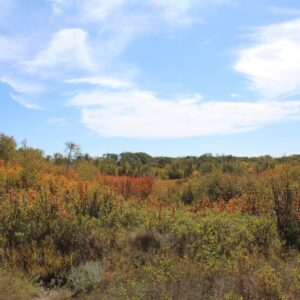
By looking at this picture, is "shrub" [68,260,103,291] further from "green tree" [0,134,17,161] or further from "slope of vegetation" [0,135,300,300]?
"green tree" [0,134,17,161]

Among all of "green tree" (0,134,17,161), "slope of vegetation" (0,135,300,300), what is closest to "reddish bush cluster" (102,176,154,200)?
"slope of vegetation" (0,135,300,300)

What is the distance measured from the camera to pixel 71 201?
38.2 ft

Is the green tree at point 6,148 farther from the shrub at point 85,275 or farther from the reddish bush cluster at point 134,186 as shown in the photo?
the shrub at point 85,275

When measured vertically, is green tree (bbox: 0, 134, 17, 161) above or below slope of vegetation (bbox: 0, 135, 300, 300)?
above

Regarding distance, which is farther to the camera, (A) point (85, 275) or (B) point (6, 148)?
(B) point (6, 148)

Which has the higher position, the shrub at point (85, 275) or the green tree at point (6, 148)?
the green tree at point (6, 148)

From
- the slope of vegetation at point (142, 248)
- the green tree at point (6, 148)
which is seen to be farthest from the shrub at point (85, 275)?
the green tree at point (6, 148)

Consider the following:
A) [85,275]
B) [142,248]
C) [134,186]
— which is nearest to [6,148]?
[134,186]

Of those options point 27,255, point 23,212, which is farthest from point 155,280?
point 23,212

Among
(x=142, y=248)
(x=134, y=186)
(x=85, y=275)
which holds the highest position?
(x=134, y=186)

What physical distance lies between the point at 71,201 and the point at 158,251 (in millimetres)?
4036

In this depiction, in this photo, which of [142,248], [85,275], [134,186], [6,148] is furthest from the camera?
[6,148]

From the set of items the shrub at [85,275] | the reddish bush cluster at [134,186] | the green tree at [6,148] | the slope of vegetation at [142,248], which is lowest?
the shrub at [85,275]

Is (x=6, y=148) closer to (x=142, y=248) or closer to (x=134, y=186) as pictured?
(x=134, y=186)
